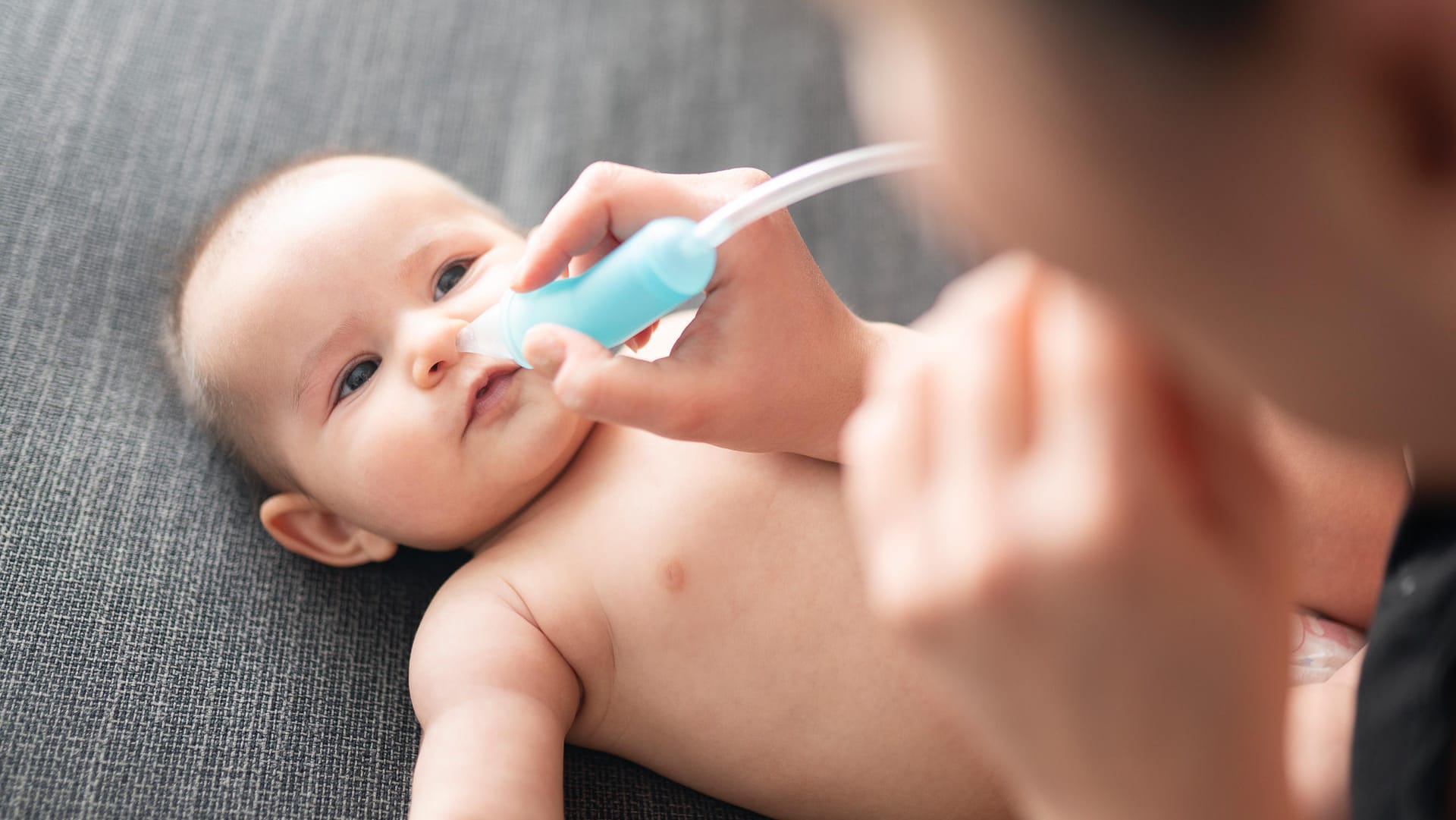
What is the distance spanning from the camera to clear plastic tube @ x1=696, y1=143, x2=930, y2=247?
24.5 inches

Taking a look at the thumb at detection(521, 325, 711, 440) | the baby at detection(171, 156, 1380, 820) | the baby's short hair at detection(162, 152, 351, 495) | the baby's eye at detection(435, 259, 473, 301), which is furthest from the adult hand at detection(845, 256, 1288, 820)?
the baby's short hair at detection(162, 152, 351, 495)

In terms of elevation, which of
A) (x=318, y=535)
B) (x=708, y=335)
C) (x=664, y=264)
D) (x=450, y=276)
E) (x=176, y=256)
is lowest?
(x=318, y=535)

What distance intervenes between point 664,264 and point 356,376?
1.70 ft

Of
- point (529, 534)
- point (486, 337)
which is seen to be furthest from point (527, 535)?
point (486, 337)

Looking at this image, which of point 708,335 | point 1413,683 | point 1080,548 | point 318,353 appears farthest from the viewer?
point 318,353

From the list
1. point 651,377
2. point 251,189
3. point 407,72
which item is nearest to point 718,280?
point 651,377

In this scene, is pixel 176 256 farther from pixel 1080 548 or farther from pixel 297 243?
pixel 1080 548

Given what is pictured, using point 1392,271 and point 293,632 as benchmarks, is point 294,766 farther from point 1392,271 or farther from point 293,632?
point 1392,271

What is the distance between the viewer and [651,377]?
2.38 feet

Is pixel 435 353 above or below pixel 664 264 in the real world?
below

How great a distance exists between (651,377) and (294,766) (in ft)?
1.61

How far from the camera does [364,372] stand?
1049 mm

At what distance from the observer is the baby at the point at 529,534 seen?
3.01 feet

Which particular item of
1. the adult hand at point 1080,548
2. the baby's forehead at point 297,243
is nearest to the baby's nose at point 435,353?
the baby's forehead at point 297,243
